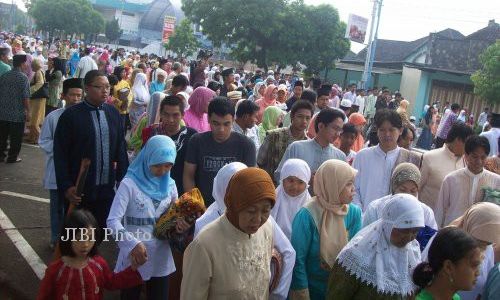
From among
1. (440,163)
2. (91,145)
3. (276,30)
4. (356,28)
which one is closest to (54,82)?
(91,145)

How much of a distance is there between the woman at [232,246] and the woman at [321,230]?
Result: 756 millimetres

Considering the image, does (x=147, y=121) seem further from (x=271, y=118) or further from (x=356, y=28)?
→ (x=356, y=28)

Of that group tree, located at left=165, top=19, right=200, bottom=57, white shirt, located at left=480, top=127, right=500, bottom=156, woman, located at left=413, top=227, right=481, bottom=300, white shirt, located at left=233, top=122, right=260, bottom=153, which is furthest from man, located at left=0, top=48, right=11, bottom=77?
tree, located at left=165, top=19, right=200, bottom=57

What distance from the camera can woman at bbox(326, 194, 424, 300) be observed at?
9.09 feet

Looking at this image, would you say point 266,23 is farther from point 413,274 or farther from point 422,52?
point 413,274

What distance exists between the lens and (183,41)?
55.0 m

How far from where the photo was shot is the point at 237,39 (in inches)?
1454

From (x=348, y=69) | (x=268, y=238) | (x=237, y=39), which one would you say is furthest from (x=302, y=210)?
(x=348, y=69)

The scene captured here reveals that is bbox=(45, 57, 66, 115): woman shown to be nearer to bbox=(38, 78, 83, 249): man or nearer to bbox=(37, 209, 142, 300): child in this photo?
bbox=(38, 78, 83, 249): man

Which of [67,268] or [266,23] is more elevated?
[266,23]

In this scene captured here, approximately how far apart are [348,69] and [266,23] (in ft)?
25.9

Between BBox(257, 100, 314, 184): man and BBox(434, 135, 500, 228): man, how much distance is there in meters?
1.50

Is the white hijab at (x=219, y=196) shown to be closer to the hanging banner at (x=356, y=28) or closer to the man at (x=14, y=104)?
the man at (x=14, y=104)

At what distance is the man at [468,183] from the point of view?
4.71 meters
